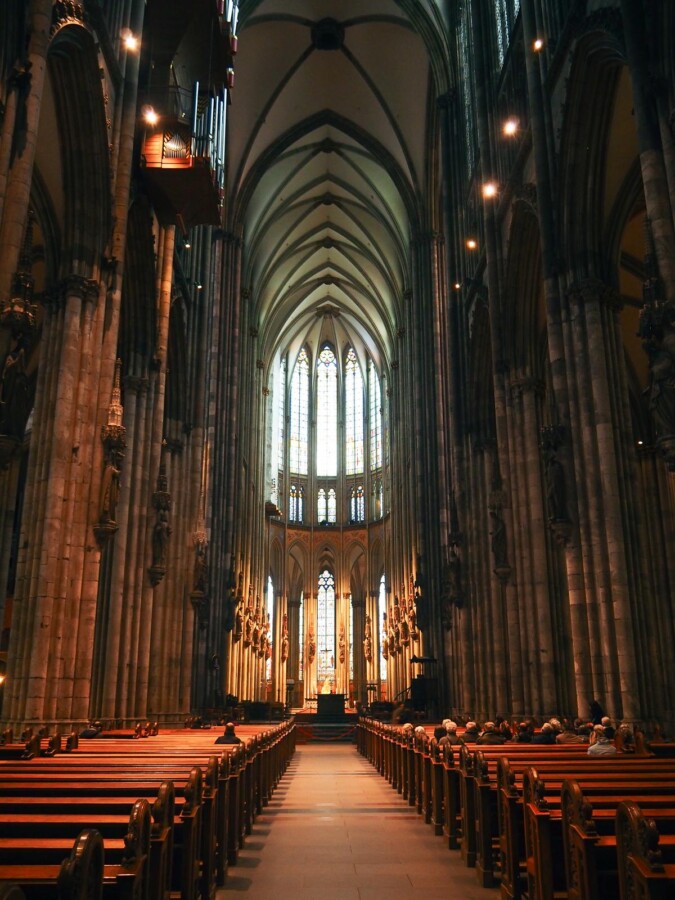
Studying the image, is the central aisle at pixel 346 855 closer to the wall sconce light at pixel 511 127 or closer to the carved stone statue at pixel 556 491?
the carved stone statue at pixel 556 491

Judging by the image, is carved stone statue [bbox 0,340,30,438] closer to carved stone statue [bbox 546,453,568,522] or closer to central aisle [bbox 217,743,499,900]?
central aisle [bbox 217,743,499,900]

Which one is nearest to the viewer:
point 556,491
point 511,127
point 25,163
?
point 25,163

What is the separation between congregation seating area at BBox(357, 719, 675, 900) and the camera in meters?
3.84

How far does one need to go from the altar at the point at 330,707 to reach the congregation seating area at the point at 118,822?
31.4 meters

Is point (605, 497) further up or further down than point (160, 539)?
further down

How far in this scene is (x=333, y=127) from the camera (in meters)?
38.9

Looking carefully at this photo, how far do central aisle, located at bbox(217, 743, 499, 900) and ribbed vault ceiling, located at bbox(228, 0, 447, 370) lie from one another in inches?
971

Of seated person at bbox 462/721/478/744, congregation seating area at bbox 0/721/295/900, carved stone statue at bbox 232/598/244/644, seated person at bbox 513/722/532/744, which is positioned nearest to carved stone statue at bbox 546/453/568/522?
seated person at bbox 513/722/532/744

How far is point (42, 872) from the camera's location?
347 cm

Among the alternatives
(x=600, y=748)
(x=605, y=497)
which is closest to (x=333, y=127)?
(x=605, y=497)

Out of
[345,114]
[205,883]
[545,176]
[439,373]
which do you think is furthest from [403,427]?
[205,883]

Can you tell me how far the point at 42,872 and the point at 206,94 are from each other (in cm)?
1984

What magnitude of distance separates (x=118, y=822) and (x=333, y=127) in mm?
38592

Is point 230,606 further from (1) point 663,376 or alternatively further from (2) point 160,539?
(1) point 663,376
